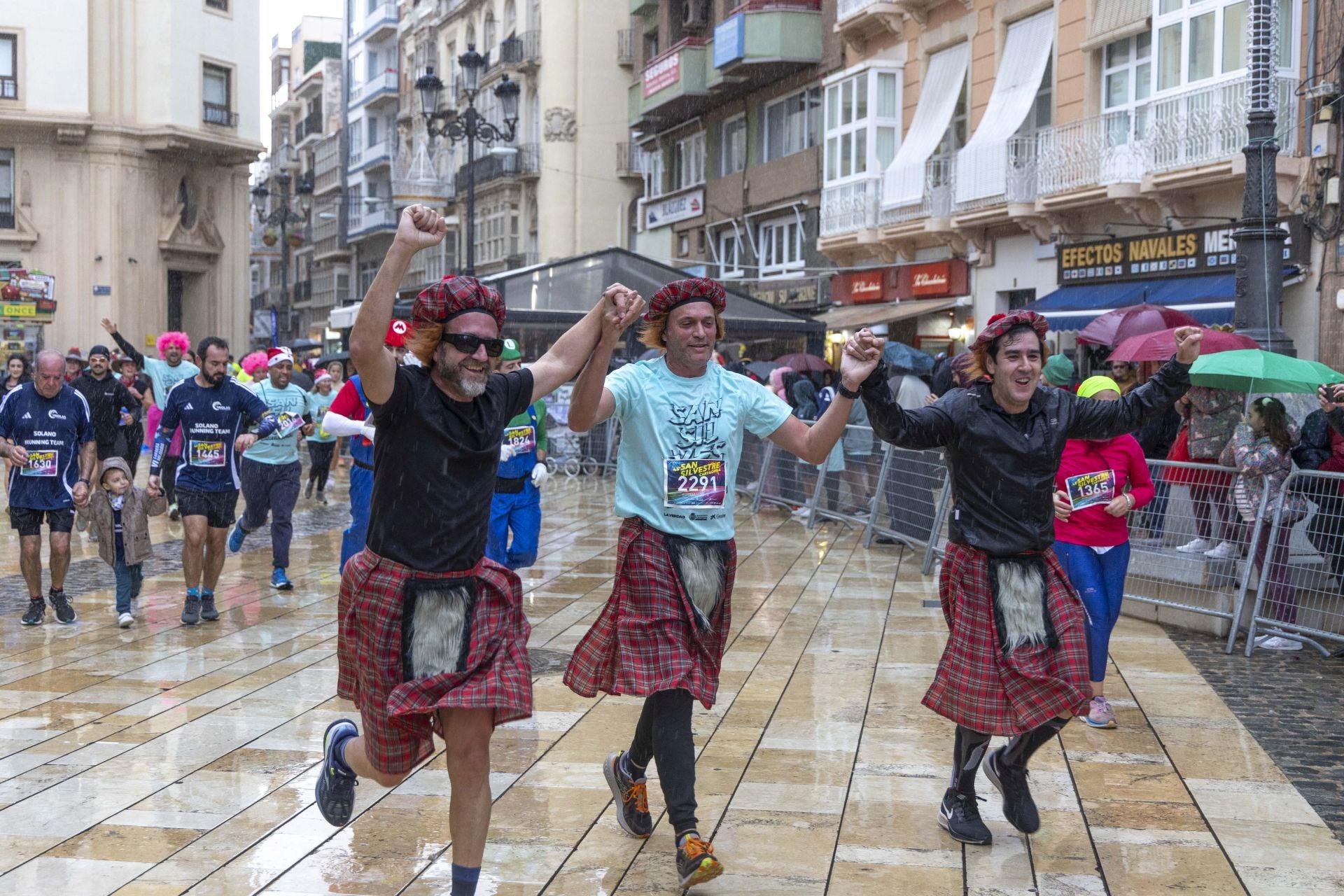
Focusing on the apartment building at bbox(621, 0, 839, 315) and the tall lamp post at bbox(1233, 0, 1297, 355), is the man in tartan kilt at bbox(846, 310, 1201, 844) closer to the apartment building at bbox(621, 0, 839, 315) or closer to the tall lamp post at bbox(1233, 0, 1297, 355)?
the tall lamp post at bbox(1233, 0, 1297, 355)

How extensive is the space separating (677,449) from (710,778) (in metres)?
1.64

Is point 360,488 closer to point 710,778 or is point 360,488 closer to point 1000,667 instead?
point 710,778

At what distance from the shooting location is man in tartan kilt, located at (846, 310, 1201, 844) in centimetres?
497

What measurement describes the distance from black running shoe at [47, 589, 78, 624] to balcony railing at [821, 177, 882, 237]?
19.6 metres

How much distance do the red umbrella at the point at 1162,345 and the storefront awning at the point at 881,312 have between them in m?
12.9

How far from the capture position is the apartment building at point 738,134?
30062 mm

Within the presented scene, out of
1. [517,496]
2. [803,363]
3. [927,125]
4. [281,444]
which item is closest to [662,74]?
[927,125]

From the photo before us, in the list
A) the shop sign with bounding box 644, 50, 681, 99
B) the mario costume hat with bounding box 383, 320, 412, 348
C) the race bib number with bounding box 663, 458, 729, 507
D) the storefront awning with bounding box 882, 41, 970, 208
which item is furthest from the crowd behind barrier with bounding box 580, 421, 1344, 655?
the shop sign with bounding box 644, 50, 681, 99

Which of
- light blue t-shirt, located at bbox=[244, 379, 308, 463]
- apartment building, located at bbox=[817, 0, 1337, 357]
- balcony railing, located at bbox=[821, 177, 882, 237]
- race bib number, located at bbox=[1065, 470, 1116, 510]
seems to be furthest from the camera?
balcony railing, located at bbox=[821, 177, 882, 237]

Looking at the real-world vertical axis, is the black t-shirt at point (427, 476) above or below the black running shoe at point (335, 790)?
above

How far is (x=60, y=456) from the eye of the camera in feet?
31.3

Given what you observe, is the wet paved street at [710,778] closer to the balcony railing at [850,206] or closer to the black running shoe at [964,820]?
the black running shoe at [964,820]

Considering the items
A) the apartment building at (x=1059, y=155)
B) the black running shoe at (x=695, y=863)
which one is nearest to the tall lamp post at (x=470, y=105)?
the apartment building at (x=1059, y=155)

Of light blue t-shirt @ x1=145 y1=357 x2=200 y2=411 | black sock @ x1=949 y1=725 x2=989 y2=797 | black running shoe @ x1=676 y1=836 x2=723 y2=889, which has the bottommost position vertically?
black running shoe @ x1=676 y1=836 x2=723 y2=889
